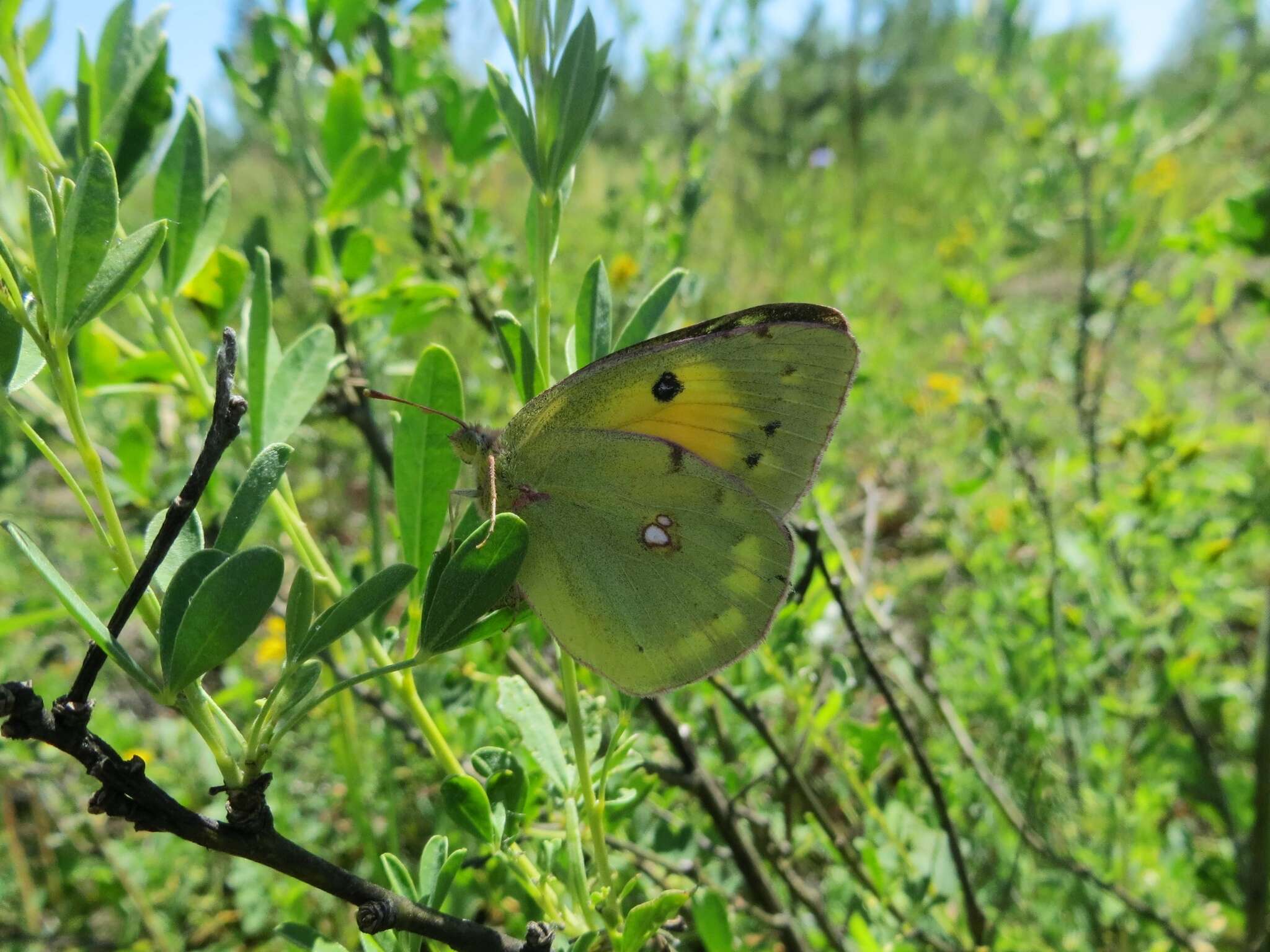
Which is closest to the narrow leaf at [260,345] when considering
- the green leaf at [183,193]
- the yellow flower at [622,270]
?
the green leaf at [183,193]

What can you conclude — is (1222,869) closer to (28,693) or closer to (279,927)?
(279,927)

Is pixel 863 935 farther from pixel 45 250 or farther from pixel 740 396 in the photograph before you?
pixel 45 250

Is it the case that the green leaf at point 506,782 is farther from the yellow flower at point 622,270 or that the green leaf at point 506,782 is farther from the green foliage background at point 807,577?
the yellow flower at point 622,270

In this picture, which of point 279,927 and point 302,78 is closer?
point 279,927

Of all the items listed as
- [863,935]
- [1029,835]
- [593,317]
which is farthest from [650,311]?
[1029,835]

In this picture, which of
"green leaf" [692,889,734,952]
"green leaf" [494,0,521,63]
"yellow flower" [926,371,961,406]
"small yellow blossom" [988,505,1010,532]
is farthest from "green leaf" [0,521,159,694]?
"small yellow blossom" [988,505,1010,532]

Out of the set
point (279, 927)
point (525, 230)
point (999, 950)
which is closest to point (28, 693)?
point (279, 927)

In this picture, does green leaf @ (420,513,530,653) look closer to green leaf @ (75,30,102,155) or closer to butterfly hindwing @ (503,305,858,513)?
butterfly hindwing @ (503,305,858,513)
